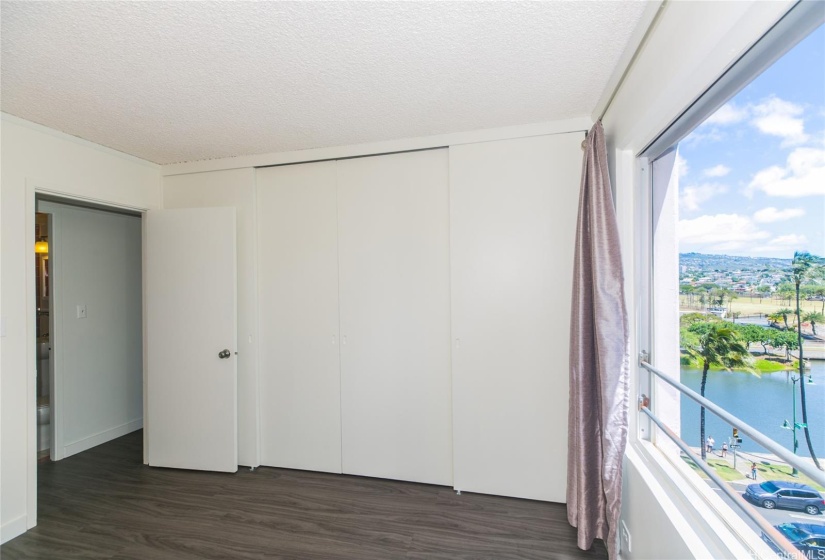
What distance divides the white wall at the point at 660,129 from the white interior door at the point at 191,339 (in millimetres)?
2733

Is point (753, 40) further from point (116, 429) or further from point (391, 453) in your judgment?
point (116, 429)

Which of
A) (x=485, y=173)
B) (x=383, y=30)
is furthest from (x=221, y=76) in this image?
(x=485, y=173)

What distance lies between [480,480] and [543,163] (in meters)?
2.20

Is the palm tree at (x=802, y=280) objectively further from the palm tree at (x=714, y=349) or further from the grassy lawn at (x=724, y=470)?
the grassy lawn at (x=724, y=470)

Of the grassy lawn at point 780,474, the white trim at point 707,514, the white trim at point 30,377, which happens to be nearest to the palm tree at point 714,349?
the white trim at point 707,514

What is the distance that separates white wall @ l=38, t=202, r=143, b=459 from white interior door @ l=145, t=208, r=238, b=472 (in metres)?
0.85

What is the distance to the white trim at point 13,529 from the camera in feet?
6.98

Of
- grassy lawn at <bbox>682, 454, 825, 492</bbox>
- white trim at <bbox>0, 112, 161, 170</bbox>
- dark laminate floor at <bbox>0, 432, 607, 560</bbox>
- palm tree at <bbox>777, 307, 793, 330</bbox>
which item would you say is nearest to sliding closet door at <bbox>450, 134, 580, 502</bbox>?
dark laminate floor at <bbox>0, 432, 607, 560</bbox>

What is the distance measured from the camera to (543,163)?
246 cm

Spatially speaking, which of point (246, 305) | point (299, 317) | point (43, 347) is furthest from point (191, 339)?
point (43, 347)

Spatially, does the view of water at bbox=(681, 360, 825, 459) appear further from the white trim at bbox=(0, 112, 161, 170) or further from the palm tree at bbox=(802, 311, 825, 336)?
the white trim at bbox=(0, 112, 161, 170)

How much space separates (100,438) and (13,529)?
1.48m

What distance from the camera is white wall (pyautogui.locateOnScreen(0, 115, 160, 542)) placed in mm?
2188

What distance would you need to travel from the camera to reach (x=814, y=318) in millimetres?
919
